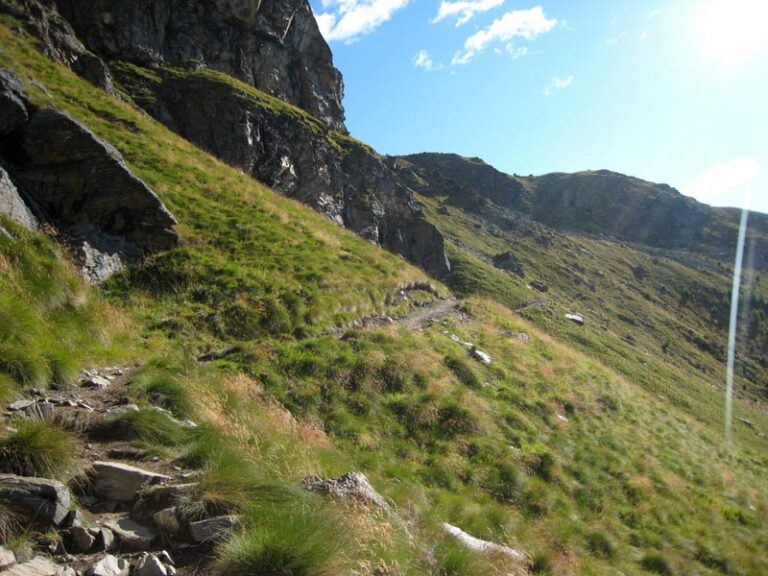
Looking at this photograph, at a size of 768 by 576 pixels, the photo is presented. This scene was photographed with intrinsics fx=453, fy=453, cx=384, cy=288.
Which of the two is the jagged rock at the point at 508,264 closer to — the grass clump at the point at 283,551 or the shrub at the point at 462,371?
the shrub at the point at 462,371

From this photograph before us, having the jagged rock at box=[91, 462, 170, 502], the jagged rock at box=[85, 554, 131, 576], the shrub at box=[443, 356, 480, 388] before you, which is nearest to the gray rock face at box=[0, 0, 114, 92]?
the shrub at box=[443, 356, 480, 388]

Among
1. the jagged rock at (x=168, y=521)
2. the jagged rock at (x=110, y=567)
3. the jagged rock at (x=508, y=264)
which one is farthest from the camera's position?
the jagged rock at (x=508, y=264)

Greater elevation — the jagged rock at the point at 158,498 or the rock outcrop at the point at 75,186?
the rock outcrop at the point at 75,186

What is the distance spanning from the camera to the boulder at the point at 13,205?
11.1 meters

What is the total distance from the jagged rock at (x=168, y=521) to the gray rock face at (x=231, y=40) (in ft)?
148

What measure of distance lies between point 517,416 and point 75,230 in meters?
14.7

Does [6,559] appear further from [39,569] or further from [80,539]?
[80,539]

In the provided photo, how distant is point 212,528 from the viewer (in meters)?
4.44

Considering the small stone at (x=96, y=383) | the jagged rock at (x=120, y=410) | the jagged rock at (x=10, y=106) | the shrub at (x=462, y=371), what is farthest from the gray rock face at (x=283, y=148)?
the jagged rock at (x=120, y=410)

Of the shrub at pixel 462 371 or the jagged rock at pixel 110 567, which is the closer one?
the jagged rock at pixel 110 567

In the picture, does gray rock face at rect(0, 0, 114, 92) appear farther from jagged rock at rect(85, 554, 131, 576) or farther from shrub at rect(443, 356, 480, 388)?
jagged rock at rect(85, 554, 131, 576)

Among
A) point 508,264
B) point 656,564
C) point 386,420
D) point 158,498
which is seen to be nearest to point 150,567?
point 158,498

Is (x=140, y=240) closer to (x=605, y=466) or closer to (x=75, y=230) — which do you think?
(x=75, y=230)

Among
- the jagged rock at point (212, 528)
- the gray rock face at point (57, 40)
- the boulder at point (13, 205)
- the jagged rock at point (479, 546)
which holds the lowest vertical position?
the jagged rock at point (479, 546)
